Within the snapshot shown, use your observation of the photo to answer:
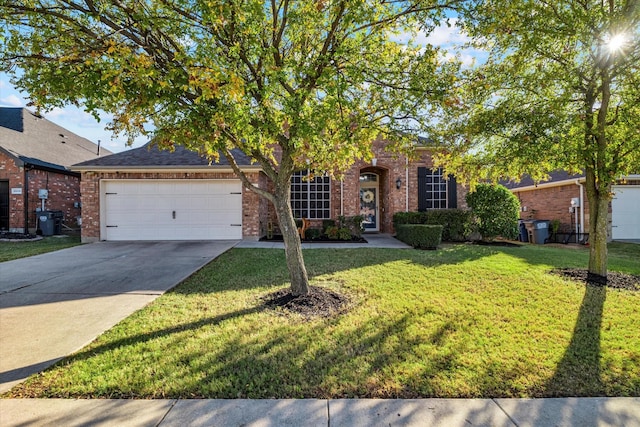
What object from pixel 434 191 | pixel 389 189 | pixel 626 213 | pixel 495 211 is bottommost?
pixel 626 213

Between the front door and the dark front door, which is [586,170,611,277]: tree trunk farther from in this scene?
the dark front door

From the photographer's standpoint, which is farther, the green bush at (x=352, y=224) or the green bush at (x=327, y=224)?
the green bush at (x=327, y=224)

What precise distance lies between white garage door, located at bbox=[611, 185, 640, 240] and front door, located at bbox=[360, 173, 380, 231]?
937 cm

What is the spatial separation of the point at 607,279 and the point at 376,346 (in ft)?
18.9

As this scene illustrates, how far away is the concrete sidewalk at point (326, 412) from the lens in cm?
229

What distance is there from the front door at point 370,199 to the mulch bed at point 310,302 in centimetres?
991

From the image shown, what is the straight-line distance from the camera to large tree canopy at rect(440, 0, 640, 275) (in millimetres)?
5059

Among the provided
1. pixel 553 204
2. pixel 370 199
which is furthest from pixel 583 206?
pixel 370 199

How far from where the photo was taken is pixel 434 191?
13.5 metres

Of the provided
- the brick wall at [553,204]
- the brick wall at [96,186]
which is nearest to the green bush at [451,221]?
the brick wall at [553,204]

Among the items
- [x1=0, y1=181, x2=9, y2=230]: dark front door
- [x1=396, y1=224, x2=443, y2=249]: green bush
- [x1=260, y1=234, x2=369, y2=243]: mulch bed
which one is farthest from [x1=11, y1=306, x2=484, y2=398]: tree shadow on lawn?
[x1=0, y1=181, x2=9, y2=230]: dark front door

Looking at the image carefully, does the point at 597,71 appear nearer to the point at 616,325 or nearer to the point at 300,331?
the point at 616,325

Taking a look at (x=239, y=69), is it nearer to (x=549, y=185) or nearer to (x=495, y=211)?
(x=495, y=211)

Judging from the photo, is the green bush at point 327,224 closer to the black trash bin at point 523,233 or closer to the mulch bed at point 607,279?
the mulch bed at point 607,279
